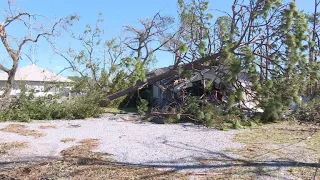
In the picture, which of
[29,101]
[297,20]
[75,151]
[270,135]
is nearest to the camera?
[297,20]

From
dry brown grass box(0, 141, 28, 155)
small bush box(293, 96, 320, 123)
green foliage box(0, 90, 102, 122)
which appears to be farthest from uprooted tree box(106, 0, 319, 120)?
green foliage box(0, 90, 102, 122)

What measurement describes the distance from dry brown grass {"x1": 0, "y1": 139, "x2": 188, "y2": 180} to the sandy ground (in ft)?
1.40

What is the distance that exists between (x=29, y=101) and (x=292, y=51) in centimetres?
1255

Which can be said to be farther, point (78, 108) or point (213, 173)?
point (78, 108)

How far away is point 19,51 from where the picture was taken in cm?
1842

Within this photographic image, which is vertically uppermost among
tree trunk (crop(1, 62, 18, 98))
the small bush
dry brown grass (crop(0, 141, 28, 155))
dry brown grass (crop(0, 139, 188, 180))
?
tree trunk (crop(1, 62, 18, 98))

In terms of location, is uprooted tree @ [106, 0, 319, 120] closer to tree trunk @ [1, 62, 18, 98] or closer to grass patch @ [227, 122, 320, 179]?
grass patch @ [227, 122, 320, 179]

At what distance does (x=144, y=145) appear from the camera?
340 inches

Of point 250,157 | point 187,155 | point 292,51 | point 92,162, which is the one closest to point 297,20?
point 292,51

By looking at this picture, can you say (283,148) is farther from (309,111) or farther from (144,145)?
(144,145)

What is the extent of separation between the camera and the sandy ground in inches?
270

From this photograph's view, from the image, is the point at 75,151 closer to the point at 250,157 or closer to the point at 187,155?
the point at 187,155

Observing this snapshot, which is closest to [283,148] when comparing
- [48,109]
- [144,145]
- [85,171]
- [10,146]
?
[144,145]

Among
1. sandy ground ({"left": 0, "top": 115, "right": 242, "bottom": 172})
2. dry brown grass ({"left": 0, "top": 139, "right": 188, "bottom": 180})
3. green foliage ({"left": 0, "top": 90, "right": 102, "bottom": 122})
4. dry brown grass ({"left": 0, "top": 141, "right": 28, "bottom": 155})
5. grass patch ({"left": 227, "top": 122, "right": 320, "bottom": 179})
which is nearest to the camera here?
dry brown grass ({"left": 0, "top": 139, "right": 188, "bottom": 180})
